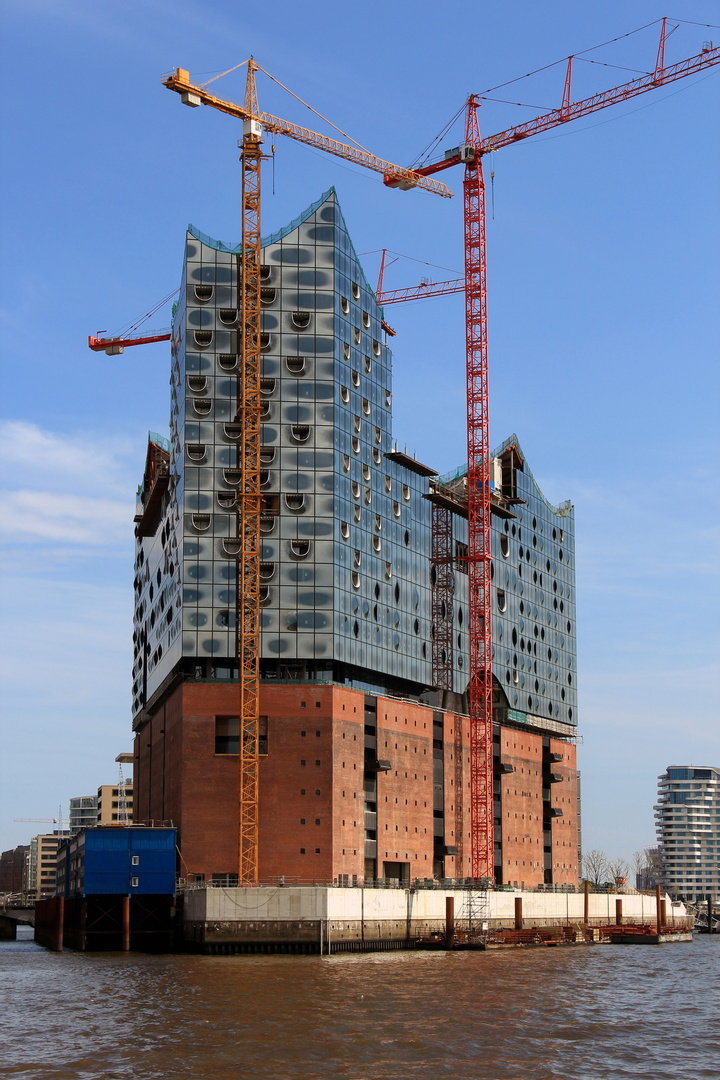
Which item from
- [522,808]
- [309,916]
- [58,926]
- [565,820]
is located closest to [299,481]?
[309,916]

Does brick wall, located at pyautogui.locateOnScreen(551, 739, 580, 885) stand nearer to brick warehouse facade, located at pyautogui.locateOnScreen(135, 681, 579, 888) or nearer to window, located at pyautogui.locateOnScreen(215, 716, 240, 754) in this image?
brick warehouse facade, located at pyautogui.locateOnScreen(135, 681, 579, 888)

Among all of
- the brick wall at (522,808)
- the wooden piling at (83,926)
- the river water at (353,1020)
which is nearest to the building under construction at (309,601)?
the brick wall at (522,808)

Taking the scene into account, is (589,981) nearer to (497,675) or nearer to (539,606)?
(497,675)

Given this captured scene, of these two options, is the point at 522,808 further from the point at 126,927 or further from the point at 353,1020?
the point at 353,1020

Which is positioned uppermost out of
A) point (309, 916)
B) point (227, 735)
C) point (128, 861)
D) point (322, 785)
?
point (227, 735)

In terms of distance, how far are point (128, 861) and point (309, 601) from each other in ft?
86.6

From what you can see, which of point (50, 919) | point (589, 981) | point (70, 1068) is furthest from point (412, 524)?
point (70, 1068)

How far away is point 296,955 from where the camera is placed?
9569 cm

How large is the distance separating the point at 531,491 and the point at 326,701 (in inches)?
2353

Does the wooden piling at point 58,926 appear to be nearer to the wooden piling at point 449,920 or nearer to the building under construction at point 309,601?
the building under construction at point 309,601

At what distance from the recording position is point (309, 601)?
11706cm

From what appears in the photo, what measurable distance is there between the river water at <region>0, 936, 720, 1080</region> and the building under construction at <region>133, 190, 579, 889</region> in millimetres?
20718

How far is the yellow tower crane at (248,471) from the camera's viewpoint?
10931cm

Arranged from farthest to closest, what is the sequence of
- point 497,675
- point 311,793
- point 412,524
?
1. point 497,675
2. point 412,524
3. point 311,793
